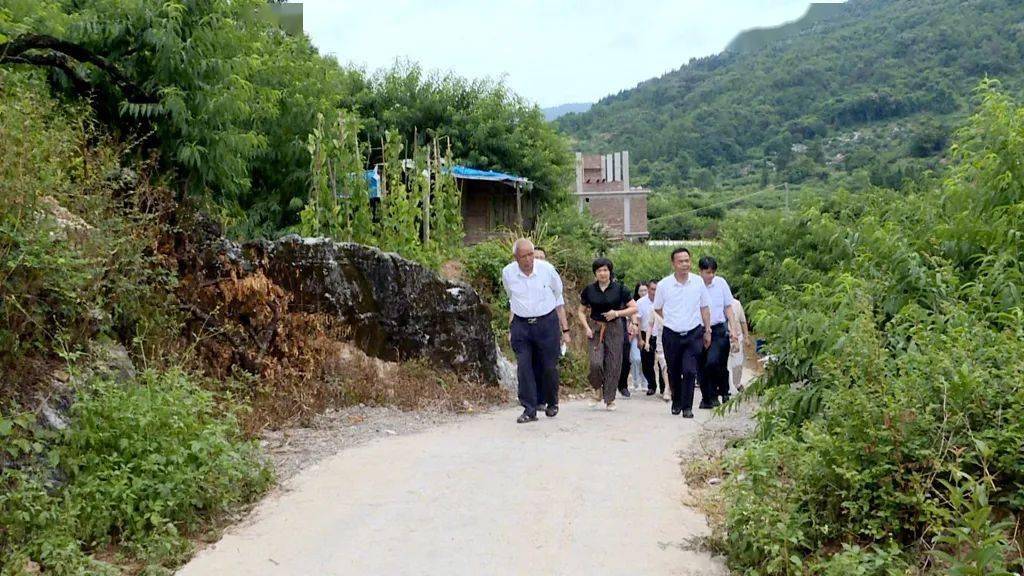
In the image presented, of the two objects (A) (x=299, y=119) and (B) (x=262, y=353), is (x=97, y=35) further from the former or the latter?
(A) (x=299, y=119)

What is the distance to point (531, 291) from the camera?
383 inches

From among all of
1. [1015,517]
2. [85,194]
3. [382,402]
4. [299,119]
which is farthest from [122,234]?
[299,119]

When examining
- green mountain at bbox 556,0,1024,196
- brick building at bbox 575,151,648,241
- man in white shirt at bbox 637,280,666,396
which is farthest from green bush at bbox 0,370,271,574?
green mountain at bbox 556,0,1024,196

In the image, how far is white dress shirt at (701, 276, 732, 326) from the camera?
36.8 feet

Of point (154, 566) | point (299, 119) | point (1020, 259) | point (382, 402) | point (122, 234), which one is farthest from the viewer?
point (299, 119)

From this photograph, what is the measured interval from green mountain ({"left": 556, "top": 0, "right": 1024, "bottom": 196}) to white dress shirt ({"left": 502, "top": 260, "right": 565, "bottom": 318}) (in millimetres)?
47151

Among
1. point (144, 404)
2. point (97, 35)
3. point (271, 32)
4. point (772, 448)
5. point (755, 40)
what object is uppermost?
point (755, 40)

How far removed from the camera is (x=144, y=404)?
6113 mm

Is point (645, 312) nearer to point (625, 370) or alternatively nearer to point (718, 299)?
point (625, 370)

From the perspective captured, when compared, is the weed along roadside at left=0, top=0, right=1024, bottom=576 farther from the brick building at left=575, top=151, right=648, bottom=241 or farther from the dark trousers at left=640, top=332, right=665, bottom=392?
the brick building at left=575, top=151, right=648, bottom=241

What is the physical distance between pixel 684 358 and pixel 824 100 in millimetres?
73797

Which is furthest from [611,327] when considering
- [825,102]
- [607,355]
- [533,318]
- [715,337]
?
[825,102]

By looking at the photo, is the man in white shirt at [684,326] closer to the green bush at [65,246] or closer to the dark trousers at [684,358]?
the dark trousers at [684,358]

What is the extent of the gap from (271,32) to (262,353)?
14.7m
